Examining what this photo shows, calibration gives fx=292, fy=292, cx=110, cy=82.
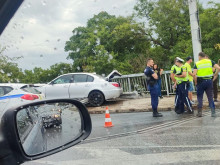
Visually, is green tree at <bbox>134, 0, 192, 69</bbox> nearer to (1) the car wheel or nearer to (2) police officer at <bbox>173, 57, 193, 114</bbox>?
(1) the car wheel

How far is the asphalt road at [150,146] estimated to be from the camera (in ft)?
12.5

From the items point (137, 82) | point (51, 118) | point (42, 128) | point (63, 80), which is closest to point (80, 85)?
point (63, 80)

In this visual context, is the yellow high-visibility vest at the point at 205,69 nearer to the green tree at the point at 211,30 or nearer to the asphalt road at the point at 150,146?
the asphalt road at the point at 150,146

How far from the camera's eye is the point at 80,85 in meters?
10.6

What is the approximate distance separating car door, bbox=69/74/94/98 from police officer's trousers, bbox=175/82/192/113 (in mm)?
3662

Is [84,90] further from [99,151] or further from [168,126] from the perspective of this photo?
[99,151]

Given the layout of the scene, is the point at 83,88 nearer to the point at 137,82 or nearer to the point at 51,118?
the point at 137,82

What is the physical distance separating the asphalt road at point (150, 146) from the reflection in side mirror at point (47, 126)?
185 centimetres

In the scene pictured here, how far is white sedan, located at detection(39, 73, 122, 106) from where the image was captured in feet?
32.8

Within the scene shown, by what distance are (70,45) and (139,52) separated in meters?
8.57

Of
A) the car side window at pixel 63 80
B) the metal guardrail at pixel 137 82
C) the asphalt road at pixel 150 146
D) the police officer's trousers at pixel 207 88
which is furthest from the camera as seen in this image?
the metal guardrail at pixel 137 82

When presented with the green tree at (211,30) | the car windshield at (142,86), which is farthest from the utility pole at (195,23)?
the green tree at (211,30)

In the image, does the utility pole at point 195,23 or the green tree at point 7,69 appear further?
the utility pole at point 195,23

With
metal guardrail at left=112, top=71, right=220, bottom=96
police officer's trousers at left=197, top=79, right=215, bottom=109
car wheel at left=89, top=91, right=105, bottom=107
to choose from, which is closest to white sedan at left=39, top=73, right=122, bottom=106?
car wheel at left=89, top=91, right=105, bottom=107
